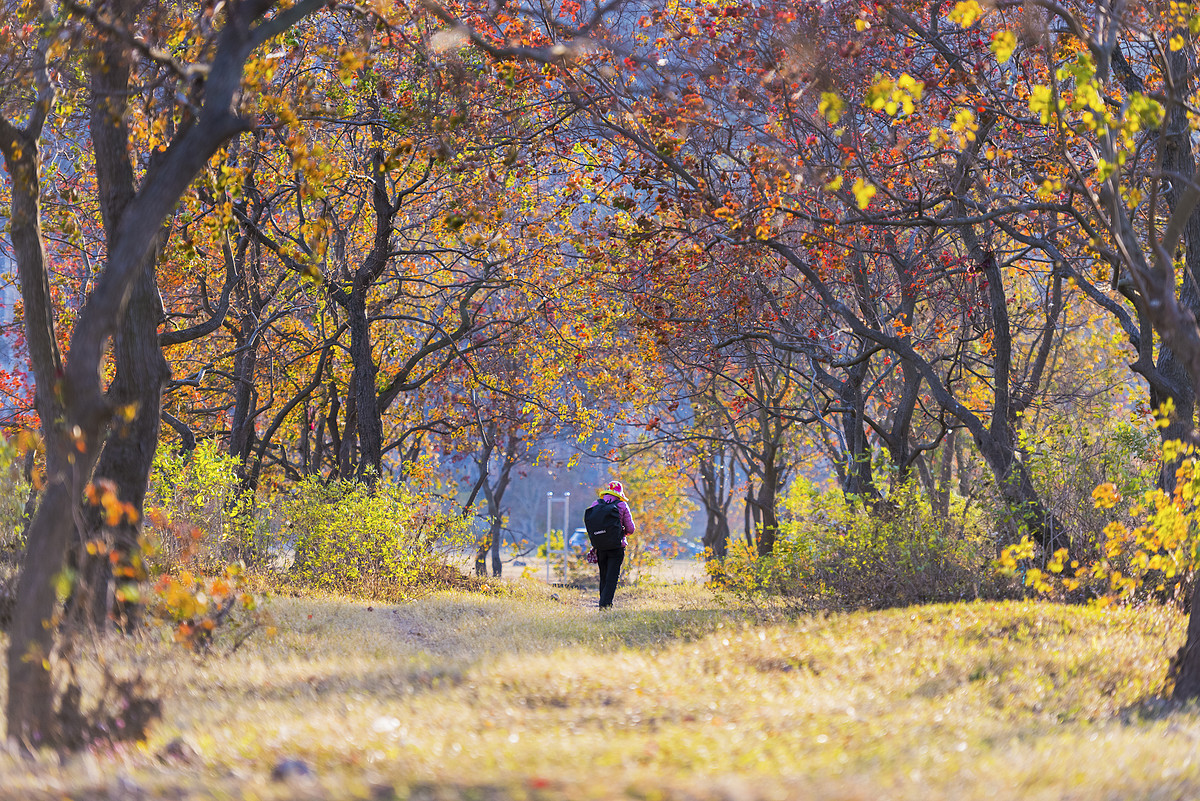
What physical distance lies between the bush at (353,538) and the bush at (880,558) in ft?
17.1

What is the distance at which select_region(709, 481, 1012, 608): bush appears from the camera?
1052 cm

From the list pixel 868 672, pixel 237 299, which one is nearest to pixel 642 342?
pixel 237 299

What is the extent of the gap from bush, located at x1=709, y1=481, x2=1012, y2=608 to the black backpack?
2.25m

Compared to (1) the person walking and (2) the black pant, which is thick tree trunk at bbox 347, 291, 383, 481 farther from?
(2) the black pant

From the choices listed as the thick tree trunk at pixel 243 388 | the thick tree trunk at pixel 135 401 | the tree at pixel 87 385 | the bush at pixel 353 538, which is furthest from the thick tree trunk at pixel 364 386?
the tree at pixel 87 385

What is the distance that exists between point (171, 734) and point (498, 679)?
1.93 m

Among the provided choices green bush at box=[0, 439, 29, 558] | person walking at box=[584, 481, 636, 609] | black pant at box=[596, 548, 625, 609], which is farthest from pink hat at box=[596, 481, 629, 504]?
green bush at box=[0, 439, 29, 558]

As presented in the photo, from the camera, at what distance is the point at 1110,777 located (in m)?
4.01

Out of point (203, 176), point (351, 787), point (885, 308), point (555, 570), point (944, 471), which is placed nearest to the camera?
point (351, 787)

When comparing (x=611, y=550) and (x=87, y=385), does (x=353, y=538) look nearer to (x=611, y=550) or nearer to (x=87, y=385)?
(x=611, y=550)

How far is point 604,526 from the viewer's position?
1337cm

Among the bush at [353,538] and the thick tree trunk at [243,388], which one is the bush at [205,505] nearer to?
the bush at [353,538]

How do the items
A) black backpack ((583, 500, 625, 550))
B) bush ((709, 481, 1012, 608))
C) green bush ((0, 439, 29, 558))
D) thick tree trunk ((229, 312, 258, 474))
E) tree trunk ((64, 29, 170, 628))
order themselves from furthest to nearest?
thick tree trunk ((229, 312, 258, 474)), black backpack ((583, 500, 625, 550)), bush ((709, 481, 1012, 608)), green bush ((0, 439, 29, 558)), tree trunk ((64, 29, 170, 628))

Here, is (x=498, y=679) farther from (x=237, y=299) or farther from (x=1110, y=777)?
(x=237, y=299)
